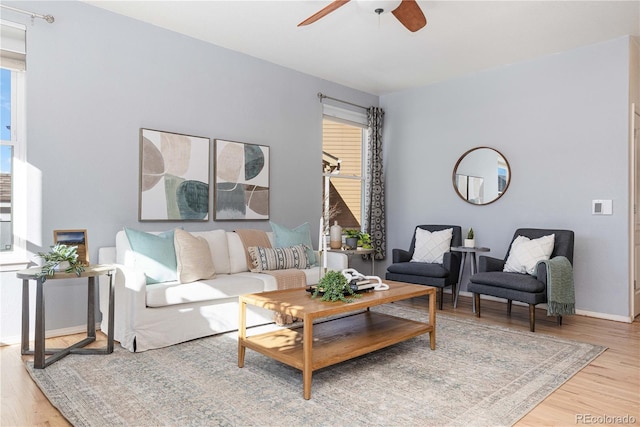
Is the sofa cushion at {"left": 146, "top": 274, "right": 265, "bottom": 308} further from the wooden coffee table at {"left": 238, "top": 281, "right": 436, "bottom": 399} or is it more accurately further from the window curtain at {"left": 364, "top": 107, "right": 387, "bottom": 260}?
the window curtain at {"left": 364, "top": 107, "right": 387, "bottom": 260}

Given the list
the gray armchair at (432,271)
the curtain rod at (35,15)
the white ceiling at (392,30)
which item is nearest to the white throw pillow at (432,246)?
the gray armchair at (432,271)

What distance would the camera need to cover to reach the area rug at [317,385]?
2.20 m

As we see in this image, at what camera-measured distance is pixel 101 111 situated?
3826 millimetres

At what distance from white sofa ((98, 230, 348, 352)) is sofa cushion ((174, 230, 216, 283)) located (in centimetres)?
7

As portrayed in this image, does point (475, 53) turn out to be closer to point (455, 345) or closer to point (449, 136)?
point (449, 136)

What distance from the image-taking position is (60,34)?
3594 mm

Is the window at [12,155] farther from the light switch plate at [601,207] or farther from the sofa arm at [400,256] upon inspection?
the light switch plate at [601,207]

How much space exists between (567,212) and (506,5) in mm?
2263

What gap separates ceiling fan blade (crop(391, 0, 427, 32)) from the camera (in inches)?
115

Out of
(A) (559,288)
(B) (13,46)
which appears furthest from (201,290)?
(A) (559,288)

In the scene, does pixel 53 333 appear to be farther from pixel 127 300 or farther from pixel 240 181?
pixel 240 181

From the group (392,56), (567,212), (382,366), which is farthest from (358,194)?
(382,366)

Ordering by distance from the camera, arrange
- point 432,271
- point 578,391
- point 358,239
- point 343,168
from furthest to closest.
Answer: point 343,168 < point 358,239 < point 432,271 < point 578,391

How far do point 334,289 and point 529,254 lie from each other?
2.43 m
